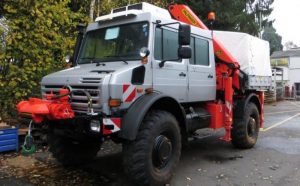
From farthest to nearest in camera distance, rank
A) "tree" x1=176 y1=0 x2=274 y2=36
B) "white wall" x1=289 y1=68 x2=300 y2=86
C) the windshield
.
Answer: "white wall" x1=289 y1=68 x2=300 y2=86 < "tree" x1=176 y1=0 x2=274 y2=36 < the windshield

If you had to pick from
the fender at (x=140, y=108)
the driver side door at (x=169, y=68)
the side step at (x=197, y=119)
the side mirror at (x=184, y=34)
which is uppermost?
the side mirror at (x=184, y=34)

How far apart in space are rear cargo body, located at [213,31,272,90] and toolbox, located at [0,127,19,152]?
5051mm

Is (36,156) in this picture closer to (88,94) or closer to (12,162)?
(12,162)

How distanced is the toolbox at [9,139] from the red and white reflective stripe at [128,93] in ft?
11.5

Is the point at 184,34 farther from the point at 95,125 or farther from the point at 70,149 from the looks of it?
the point at 70,149

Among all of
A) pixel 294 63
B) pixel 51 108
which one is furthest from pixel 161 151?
pixel 294 63

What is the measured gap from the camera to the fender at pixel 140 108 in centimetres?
512

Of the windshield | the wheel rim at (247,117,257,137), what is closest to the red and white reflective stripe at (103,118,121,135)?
the windshield

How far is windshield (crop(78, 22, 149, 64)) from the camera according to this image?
234 inches

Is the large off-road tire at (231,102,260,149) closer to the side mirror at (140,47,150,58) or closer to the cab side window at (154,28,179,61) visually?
the cab side window at (154,28,179,61)

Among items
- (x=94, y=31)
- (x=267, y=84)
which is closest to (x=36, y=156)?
(x=94, y=31)

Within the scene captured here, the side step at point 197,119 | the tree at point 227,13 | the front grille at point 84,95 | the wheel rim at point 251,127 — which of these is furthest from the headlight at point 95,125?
the tree at point 227,13

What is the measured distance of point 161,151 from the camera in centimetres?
562

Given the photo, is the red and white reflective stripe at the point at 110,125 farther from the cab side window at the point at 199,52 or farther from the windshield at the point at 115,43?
the cab side window at the point at 199,52
